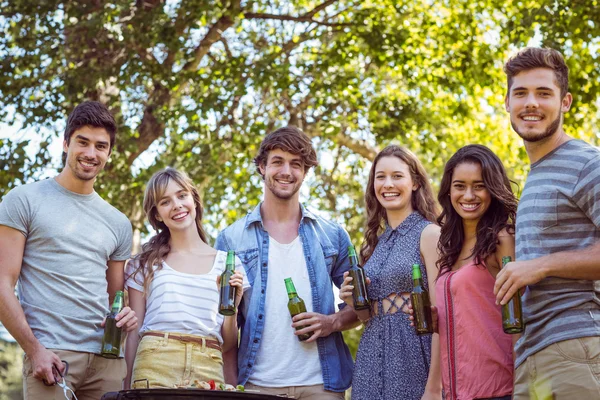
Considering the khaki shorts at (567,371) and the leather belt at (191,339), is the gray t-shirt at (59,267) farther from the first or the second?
the khaki shorts at (567,371)

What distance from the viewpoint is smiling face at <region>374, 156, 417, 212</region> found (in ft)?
14.8

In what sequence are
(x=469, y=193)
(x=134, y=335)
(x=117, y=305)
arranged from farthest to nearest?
1. (x=134, y=335)
2. (x=117, y=305)
3. (x=469, y=193)

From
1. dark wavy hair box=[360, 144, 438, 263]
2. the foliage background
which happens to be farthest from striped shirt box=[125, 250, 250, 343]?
the foliage background

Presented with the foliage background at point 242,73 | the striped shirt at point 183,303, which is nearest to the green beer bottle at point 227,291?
the striped shirt at point 183,303

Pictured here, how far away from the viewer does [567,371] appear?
3.15 metres

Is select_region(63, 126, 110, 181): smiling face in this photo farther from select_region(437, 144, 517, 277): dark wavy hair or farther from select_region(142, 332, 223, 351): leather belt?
select_region(437, 144, 517, 277): dark wavy hair

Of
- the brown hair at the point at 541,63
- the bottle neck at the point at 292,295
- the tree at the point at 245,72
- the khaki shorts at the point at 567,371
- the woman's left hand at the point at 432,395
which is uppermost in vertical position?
the tree at the point at 245,72

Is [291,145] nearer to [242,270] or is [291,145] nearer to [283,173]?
[283,173]

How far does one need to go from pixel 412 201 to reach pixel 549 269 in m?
1.51

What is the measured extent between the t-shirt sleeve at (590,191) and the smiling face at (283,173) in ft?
6.39

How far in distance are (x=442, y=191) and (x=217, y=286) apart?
1.33 metres

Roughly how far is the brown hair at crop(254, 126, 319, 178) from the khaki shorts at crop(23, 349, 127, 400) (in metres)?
1.50

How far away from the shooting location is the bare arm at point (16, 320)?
394 centimetres

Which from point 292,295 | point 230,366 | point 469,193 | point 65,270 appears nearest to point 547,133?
point 469,193
